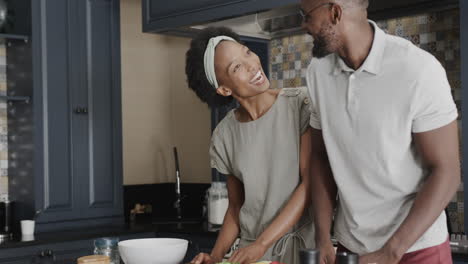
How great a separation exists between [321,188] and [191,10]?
2032 millimetres

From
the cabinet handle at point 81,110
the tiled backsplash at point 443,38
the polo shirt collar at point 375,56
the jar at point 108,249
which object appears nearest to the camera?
the polo shirt collar at point 375,56

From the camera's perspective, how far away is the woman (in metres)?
2.13

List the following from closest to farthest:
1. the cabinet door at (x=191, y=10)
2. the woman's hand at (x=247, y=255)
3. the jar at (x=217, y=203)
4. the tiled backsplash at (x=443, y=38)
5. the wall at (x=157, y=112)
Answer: the woman's hand at (x=247, y=255) → the tiled backsplash at (x=443, y=38) → the cabinet door at (x=191, y=10) → the jar at (x=217, y=203) → the wall at (x=157, y=112)

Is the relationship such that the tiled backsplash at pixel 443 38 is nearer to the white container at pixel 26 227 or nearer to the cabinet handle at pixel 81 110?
the cabinet handle at pixel 81 110

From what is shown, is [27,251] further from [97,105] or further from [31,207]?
[97,105]

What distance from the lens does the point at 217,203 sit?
3793mm

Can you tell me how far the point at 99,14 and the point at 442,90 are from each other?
2971 mm

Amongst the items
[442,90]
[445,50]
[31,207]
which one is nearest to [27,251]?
[31,207]

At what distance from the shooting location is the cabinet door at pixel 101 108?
13.8ft

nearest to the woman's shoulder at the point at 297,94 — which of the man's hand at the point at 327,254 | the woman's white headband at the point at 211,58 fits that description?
the woman's white headband at the point at 211,58

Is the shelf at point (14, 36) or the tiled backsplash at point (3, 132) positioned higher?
the shelf at point (14, 36)

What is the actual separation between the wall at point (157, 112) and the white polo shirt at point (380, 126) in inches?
109

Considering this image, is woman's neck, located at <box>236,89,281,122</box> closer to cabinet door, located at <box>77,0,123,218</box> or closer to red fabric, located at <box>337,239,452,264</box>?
red fabric, located at <box>337,239,452,264</box>

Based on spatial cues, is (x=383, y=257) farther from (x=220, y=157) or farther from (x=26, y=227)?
(x=26, y=227)
